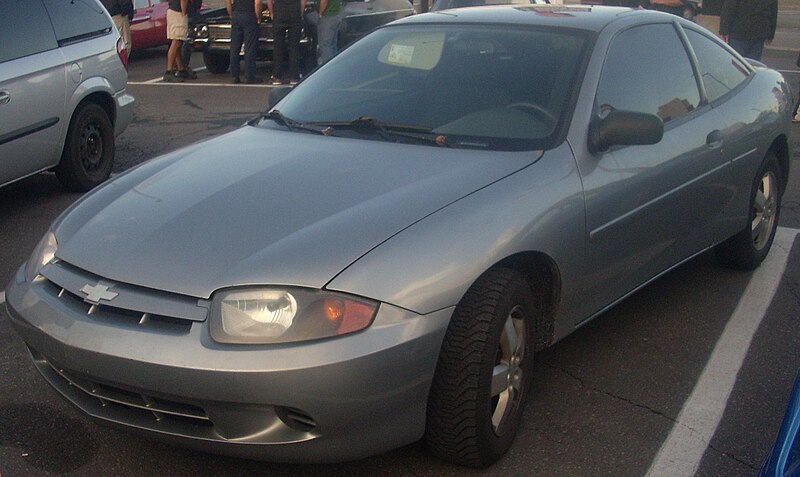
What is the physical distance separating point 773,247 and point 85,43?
5090mm

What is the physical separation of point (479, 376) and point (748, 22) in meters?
8.41

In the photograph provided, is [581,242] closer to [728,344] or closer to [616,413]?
[616,413]

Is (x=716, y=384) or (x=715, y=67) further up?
(x=715, y=67)

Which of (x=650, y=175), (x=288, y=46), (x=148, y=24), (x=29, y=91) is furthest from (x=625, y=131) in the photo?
(x=148, y=24)

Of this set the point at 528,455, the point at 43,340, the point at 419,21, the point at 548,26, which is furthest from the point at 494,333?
the point at 419,21

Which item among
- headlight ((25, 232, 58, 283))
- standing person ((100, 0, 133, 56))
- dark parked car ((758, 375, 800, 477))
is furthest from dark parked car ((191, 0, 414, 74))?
dark parked car ((758, 375, 800, 477))

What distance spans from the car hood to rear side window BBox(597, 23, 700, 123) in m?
0.73

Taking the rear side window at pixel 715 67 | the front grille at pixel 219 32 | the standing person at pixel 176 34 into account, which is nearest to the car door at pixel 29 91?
the rear side window at pixel 715 67

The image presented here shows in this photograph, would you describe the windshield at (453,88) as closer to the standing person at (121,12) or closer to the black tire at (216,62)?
the standing person at (121,12)

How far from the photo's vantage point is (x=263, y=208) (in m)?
3.55

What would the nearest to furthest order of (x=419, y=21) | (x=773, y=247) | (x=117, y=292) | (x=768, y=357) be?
(x=117, y=292) → (x=768, y=357) → (x=419, y=21) → (x=773, y=247)

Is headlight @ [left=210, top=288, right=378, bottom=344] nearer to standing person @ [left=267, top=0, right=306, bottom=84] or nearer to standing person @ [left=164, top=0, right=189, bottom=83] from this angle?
standing person @ [left=267, top=0, right=306, bottom=84]

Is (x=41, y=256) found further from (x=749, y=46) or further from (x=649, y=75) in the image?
(x=749, y=46)

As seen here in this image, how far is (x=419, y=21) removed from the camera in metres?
5.02
